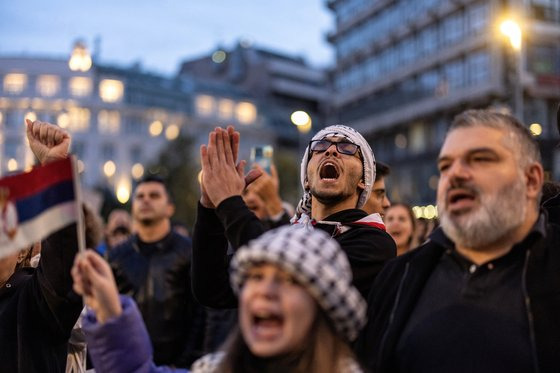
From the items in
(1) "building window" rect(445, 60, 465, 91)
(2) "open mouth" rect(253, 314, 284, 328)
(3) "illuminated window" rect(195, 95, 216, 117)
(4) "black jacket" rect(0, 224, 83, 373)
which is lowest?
(4) "black jacket" rect(0, 224, 83, 373)

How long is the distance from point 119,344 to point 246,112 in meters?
98.0

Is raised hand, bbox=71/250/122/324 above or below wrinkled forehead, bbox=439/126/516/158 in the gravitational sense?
below

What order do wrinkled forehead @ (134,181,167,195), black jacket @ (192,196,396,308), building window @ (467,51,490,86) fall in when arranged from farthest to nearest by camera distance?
building window @ (467,51,490,86), wrinkled forehead @ (134,181,167,195), black jacket @ (192,196,396,308)

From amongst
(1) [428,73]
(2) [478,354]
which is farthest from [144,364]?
(1) [428,73]

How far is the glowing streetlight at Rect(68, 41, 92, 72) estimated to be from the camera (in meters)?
91.7

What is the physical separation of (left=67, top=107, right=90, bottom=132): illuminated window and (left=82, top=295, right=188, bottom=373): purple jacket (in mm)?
91163

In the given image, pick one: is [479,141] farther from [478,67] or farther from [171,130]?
[171,130]

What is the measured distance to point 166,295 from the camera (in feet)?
26.8

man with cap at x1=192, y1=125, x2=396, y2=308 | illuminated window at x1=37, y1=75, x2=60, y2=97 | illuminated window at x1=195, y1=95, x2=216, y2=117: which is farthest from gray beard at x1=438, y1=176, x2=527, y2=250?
illuminated window at x1=195, y1=95, x2=216, y2=117

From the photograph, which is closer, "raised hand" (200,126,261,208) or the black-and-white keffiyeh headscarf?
"raised hand" (200,126,261,208)

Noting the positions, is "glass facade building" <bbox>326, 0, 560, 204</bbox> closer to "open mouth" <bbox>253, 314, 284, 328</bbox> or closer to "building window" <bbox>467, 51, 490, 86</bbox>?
"building window" <bbox>467, 51, 490, 86</bbox>

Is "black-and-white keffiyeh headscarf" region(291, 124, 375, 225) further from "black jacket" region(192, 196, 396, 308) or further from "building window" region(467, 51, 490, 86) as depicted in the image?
"building window" region(467, 51, 490, 86)

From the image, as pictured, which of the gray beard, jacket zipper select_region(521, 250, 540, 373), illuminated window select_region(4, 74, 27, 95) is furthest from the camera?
illuminated window select_region(4, 74, 27, 95)

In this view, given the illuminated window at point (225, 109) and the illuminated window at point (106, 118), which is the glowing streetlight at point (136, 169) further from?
the illuminated window at point (225, 109)
